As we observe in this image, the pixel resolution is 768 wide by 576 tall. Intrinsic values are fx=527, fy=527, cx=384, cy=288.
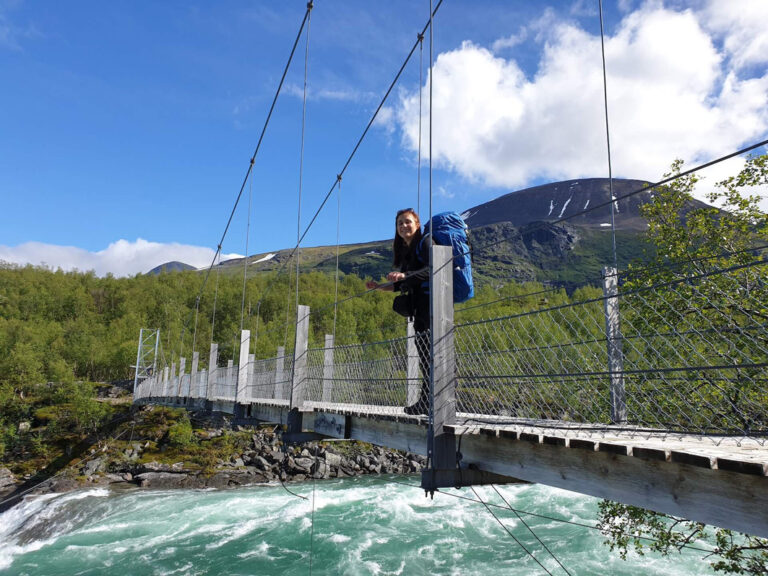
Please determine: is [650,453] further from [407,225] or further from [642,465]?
[407,225]

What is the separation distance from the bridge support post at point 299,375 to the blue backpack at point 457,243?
2364 mm

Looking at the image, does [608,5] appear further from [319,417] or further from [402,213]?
Answer: [319,417]

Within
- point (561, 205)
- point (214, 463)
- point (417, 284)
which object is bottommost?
point (214, 463)

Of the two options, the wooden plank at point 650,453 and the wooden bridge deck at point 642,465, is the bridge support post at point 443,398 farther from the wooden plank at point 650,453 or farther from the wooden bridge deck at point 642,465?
the wooden plank at point 650,453

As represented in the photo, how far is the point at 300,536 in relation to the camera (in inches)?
490

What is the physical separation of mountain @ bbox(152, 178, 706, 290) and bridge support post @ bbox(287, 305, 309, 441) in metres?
95.6

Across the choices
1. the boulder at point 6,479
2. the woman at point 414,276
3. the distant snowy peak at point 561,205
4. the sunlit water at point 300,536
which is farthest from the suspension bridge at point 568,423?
the distant snowy peak at point 561,205

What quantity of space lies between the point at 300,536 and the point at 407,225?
1118 centimetres

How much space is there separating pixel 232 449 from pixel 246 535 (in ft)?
34.5

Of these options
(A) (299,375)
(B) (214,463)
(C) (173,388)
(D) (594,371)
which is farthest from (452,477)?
(B) (214,463)

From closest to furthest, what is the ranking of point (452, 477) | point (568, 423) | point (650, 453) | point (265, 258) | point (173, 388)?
point (650, 453) < point (452, 477) < point (568, 423) < point (173, 388) < point (265, 258)

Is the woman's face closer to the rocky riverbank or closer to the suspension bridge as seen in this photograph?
the suspension bridge

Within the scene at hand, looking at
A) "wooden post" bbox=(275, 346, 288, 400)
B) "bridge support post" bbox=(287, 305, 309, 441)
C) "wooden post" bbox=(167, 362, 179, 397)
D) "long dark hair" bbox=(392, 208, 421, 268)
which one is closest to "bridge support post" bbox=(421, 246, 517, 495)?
"long dark hair" bbox=(392, 208, 421, 268)

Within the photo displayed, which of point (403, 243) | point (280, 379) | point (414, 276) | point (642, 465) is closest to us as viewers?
point (642, 465)
